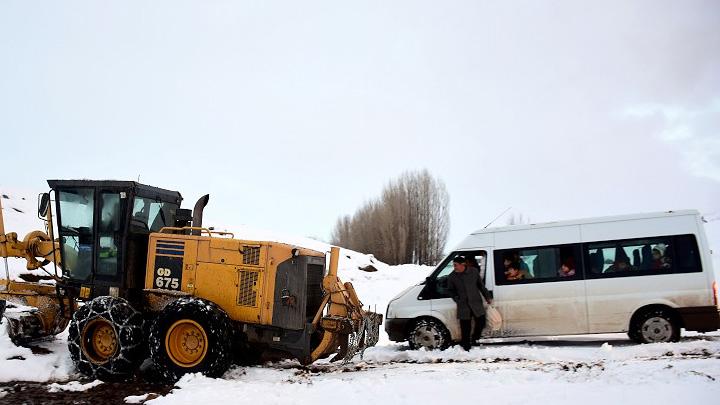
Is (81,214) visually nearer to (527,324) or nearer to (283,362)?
(283,362)

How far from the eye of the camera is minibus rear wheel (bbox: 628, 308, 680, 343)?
969cm

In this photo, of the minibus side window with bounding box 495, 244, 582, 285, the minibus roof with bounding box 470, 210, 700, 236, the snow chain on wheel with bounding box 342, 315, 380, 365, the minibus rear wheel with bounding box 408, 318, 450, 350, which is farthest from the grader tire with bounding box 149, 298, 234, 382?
the minibus roof with bounding box 470, 210, 700, 236

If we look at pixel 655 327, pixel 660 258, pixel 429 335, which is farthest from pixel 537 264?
pixel 429 335

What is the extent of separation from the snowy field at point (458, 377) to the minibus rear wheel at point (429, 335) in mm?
467

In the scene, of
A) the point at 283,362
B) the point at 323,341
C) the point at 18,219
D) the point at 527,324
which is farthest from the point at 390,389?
the point at 18,219

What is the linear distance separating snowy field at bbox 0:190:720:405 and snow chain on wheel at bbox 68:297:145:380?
0.29 m

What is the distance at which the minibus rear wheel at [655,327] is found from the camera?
9688mm

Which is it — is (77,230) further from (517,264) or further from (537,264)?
(537,264)

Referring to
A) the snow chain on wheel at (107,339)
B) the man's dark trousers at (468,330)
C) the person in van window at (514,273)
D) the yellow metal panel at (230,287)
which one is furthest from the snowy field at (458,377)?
the person in van window at (514,273)

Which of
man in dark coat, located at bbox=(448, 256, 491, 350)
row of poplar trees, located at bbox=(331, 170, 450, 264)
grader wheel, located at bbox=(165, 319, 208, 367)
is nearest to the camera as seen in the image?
grader wheel, located at bbox=(165, 319, 208, 367)

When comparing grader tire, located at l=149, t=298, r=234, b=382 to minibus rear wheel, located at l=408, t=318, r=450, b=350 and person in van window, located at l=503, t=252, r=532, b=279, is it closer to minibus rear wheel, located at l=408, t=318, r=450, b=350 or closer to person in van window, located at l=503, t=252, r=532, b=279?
minibus rear wheel, located at l=408, t=318, r=450, b=350

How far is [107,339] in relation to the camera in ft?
28.2

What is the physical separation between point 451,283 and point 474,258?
0.79 metres

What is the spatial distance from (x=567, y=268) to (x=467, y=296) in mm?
1887
